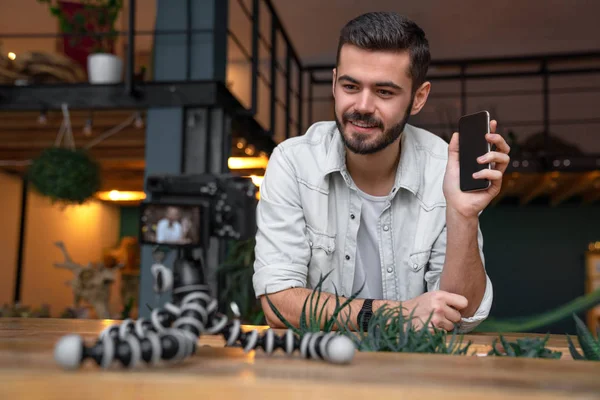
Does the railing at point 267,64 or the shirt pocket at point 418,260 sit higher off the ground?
the railing at point 267,64

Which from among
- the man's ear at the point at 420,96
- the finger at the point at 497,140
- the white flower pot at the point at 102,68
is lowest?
the finger at the point at 497,140

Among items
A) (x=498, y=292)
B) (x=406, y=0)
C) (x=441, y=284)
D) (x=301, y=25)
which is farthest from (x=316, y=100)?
(x=441, y=284)

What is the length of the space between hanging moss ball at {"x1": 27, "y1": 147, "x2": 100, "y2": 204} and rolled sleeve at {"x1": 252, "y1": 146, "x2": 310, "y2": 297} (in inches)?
71.5

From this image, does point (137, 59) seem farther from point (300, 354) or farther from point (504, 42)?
point (300, 354)

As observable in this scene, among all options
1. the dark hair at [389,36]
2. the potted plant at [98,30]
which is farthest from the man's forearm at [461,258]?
the potted plant at [98,30]

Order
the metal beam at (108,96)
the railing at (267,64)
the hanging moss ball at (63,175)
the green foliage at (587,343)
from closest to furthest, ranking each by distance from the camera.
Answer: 1. the green foliage at (587,343)
2. the hanging moss ball at (63,175)
3. the metal beam at (108,96)
4. the railing at (267,64)

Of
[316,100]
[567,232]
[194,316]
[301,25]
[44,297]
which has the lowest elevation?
[44,297]

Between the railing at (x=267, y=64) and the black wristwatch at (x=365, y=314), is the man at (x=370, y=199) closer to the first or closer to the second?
the black wristwatch at (x=365, y=314)

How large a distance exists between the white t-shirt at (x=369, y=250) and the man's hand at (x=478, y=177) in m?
0.25

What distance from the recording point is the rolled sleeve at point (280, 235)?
1.16m

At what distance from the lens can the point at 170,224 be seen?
0.91 meters

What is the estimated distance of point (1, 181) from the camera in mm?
6055

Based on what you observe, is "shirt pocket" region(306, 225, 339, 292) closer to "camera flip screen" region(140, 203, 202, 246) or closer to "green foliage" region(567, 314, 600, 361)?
"camera flip screen" region(140, 203, 202, 246)

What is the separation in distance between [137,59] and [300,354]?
6669mm
